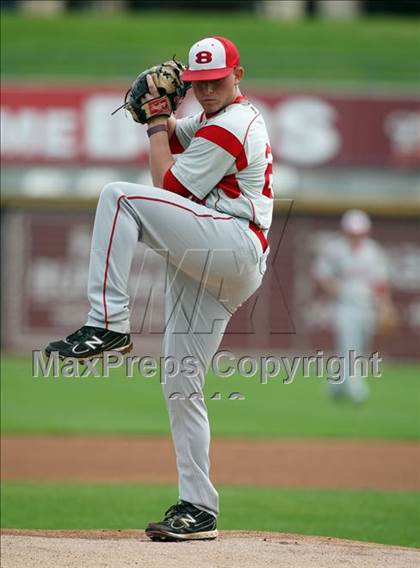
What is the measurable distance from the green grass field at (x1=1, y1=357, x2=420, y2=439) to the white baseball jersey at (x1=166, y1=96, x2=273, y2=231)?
6.29 m

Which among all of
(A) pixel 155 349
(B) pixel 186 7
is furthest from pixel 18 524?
(B) pixel 186 7

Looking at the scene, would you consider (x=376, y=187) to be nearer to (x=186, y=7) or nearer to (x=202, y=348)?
(x=202, y=348)

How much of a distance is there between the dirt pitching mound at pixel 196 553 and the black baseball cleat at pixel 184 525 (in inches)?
2.9

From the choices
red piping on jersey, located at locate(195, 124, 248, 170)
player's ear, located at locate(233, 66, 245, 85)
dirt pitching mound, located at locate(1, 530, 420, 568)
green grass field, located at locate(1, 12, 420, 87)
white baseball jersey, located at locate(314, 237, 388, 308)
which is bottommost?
dirt pitching mound, located at locate(1, 530, 420, 568)

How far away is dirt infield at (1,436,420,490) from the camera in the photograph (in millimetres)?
9055

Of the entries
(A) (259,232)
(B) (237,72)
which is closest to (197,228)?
(A) (259,232)

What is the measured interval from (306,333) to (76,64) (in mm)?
9242

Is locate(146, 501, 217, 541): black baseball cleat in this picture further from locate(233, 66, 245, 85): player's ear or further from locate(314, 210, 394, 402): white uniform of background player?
locate(314, 210, 394, 402): white uniform of background player

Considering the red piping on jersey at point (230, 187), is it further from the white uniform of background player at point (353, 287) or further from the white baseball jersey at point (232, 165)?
the white uniform of background player at point (353, 287)

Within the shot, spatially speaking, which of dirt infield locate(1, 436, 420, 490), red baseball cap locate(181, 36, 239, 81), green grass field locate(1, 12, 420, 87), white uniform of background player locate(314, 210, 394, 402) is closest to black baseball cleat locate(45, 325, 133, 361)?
red baseball cap locate(181, 36, 239, 81)

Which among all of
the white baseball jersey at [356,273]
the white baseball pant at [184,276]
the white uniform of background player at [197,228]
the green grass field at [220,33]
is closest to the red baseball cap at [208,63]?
the white uniform of background player at [197,228]

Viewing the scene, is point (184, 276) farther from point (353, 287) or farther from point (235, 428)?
point (353, 287)

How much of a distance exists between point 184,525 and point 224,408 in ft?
27.7

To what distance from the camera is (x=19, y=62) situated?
25.5 meters
